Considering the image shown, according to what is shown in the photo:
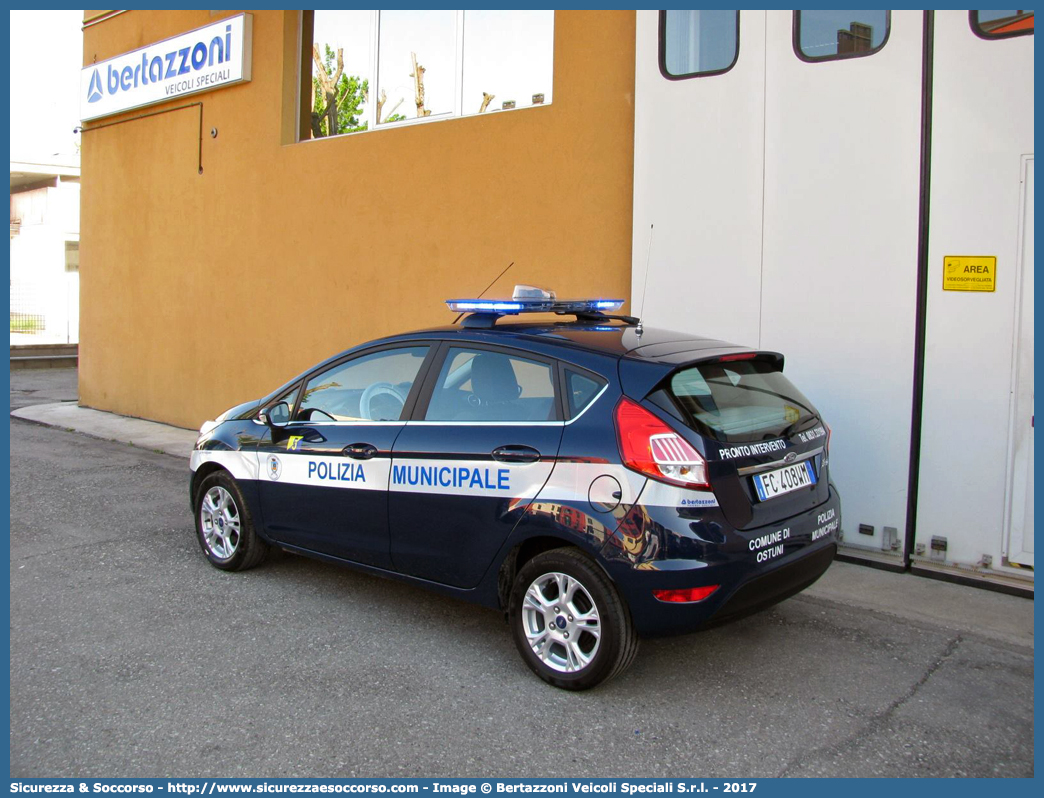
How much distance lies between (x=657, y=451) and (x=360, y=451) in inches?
68.9

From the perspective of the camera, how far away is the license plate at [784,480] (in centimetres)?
399

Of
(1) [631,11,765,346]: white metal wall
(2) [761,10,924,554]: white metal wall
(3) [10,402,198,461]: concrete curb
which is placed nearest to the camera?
(2) [761,10,924,554]: white metal wall

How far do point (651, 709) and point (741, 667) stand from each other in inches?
26.2

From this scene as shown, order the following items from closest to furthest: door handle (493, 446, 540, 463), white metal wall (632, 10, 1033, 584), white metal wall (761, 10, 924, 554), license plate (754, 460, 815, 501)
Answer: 1. license plate (754, 460, 815, 501)
2. door handle (493, 446, 540, 463)
3. white metal wall (632, 10, 1033, 584)
4. white metal wall (761, 10, 924, 554)

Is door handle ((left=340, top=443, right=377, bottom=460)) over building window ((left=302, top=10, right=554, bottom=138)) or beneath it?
beneath

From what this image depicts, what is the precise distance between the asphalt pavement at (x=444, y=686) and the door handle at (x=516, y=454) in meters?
1.01

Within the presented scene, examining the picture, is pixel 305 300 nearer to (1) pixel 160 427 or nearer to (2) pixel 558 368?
(1) pixel 160 427

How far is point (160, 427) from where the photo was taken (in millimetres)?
11602

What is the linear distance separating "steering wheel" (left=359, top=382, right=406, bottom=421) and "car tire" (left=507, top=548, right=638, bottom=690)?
1.26 m

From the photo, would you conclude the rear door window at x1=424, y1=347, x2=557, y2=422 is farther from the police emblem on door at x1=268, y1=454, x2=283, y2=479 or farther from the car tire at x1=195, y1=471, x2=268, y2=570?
the car tire at x1=195, y1=471, x2=268, y2=570

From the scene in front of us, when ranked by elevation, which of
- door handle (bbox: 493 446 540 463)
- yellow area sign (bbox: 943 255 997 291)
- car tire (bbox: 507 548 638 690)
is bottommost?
car tire (bbox: 507 548 638 690)

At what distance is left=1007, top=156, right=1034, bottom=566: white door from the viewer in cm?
535

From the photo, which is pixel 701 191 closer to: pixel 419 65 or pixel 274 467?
pixel 274 467

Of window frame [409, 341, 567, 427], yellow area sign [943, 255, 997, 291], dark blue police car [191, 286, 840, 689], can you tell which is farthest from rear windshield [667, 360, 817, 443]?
yellow area sign [943, 255, 997, 291]
